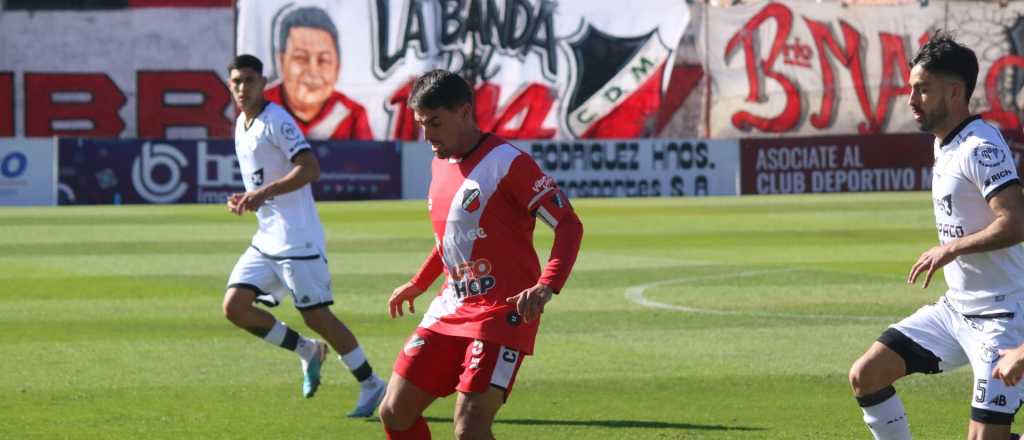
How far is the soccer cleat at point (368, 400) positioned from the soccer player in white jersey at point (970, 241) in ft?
12.0

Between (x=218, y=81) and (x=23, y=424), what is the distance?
39.2 m

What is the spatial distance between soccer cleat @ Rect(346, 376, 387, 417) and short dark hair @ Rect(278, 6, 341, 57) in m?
34.3

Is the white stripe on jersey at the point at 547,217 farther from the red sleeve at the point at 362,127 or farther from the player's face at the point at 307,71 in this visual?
the player's face at the point at 307,71

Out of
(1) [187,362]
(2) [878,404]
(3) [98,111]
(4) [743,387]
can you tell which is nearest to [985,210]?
(2) [878,404]

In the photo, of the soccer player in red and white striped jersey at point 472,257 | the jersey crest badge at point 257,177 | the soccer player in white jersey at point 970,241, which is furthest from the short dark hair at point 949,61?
the jersey crest badge at point 257,177

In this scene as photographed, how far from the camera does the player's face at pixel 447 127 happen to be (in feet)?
22.2

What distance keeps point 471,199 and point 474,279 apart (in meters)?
0.33

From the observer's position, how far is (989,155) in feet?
21.9

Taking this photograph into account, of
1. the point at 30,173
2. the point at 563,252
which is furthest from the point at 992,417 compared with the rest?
the point at 30,173

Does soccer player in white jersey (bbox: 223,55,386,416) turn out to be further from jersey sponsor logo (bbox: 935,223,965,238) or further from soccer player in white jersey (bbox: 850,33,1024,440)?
jersey sponsor logo (bbox: 935,223,965,238)

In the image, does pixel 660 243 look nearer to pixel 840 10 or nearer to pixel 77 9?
pixel 840 10

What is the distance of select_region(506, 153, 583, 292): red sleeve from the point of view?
6.58 metres

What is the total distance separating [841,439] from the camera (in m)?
9.03

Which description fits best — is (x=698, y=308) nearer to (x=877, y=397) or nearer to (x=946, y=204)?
(x=877, y=397)
